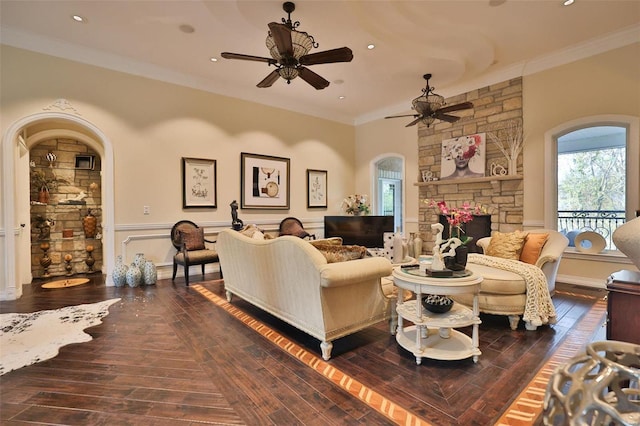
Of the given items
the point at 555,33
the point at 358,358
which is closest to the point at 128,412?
the point at 358,358

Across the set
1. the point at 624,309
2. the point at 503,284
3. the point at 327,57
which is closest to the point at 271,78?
the point at 327,57

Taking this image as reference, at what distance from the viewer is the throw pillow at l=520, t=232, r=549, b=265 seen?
349 cm

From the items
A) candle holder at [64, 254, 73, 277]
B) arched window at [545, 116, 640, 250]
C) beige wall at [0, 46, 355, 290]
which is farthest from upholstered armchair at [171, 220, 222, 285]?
arched window at [545, 116, 640, 250]

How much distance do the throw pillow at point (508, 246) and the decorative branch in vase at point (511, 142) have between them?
1800 mm

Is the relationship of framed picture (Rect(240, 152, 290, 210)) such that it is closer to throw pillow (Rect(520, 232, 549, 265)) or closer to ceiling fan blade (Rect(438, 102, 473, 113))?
ceiling fan blade (Rect(438, 102, 473, 113))

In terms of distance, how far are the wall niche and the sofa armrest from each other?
17.5 ft

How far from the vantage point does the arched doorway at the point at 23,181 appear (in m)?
3.96

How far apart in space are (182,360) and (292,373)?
926 mm

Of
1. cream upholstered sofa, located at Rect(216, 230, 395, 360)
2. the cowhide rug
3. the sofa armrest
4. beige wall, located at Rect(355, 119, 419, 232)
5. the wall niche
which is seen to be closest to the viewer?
the sofa armrest

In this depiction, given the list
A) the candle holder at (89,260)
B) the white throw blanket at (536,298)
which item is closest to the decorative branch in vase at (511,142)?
the white throw blanket at (536,298)

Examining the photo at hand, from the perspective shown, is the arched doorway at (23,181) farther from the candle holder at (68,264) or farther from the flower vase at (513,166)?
the flower vase at (513,166)

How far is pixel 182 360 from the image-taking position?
7.95 ft

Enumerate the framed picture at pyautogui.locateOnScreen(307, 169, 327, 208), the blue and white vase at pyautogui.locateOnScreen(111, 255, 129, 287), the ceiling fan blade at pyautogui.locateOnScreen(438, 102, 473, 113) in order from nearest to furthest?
the ceiling fan blade at pyautogui.locateOnScreen(438, 102, 473, 113) < the blue and white vase at pyautogui.locateOnScreen(111, 255, 129, 287) < the framed picture at pyautogui.locateOnScreen(307, 169, 327, 208)

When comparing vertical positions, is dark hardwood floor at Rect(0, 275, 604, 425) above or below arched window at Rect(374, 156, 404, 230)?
below
